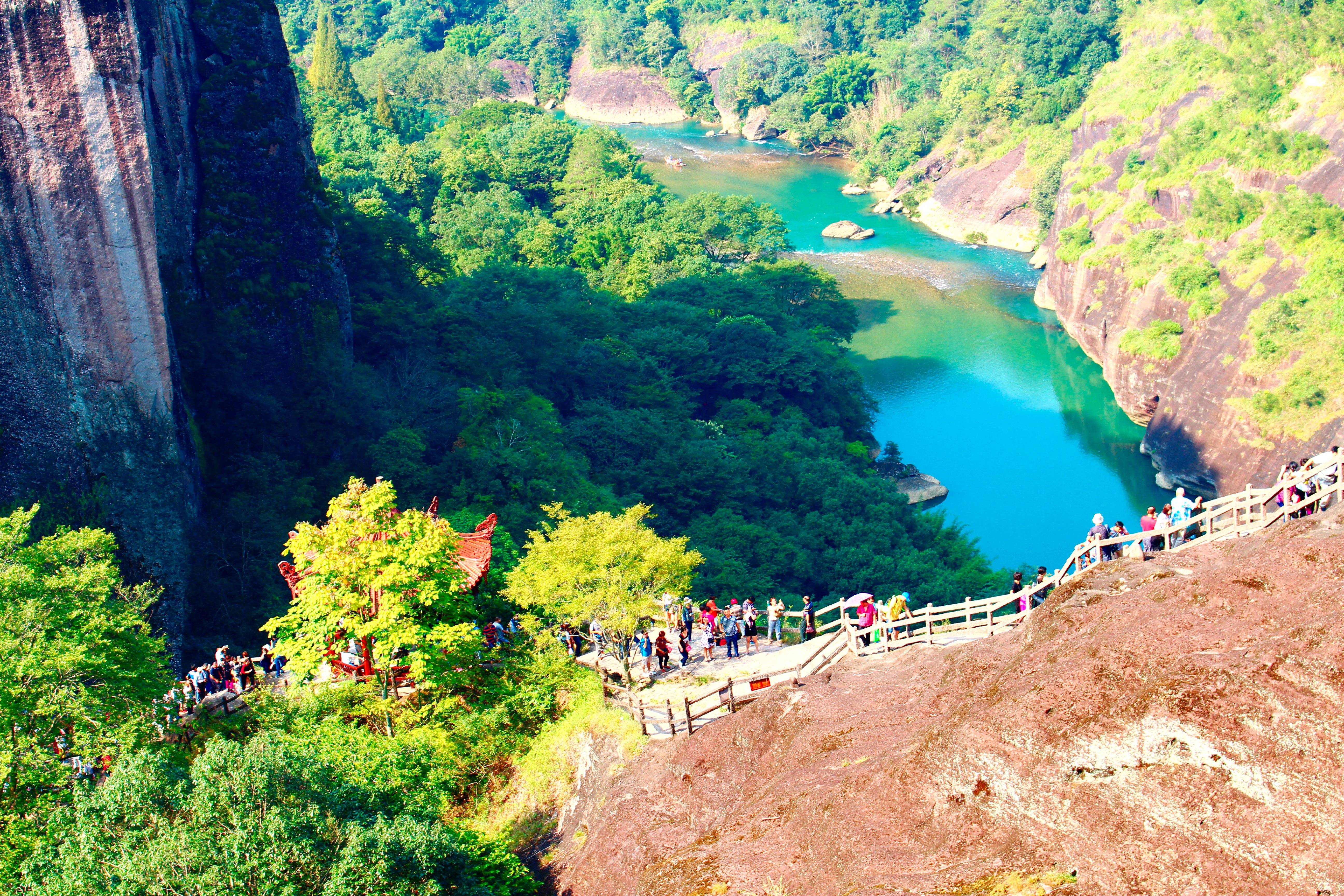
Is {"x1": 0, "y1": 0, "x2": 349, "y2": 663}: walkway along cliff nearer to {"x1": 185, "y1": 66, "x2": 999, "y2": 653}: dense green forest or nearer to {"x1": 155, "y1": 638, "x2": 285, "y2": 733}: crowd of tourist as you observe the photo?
{"x1": 185, "y1": 66, "x2": 999, "y2": 653}: dense green forest

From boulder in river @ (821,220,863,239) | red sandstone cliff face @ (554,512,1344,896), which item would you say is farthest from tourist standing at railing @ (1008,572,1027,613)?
boulder in river @ (821,220,863,239)

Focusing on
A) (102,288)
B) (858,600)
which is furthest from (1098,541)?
(102,288)

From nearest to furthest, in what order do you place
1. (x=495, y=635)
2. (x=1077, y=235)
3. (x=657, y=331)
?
1. (x=495, y=635)
2. (x=657, y=331)
3. (x=1077, y=235)

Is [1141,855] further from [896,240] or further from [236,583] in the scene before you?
[896,240]

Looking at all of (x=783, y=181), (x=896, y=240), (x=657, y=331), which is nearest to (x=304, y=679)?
(x=657, y=331)

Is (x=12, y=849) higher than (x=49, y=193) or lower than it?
lower

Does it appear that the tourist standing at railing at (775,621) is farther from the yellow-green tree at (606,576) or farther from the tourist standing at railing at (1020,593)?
the tourist standing at railing at (1020,593)
